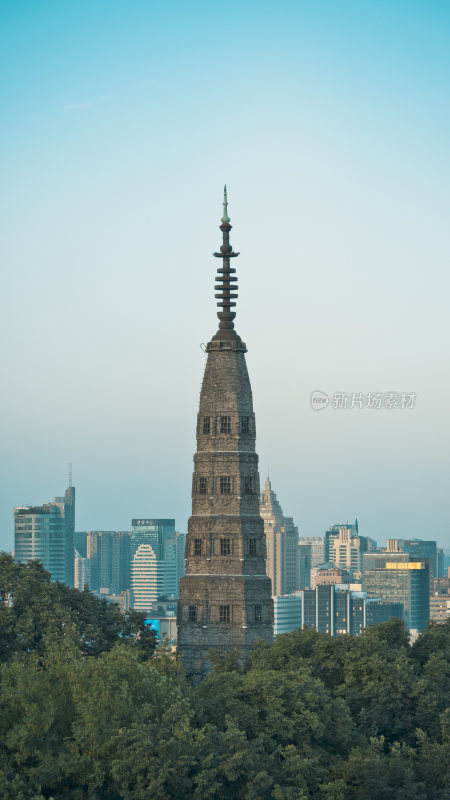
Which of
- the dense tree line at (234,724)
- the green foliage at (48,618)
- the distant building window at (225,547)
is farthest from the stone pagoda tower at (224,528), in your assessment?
the dense tree line at (234,724)

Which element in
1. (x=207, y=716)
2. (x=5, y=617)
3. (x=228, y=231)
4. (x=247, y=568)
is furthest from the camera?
(x=228, y=231)

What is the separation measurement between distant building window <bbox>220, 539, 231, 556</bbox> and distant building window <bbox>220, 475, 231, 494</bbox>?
3448 millimetres

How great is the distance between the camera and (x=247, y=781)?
70.2 metres

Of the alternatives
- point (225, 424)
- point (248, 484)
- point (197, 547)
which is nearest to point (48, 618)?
point (197, 547)

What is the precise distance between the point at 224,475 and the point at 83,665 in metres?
37.6

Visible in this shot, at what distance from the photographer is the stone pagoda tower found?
Answer: 112 metres

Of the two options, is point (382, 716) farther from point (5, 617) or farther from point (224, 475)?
point (224, 475)

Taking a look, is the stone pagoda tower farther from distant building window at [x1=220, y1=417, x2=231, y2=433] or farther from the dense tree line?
the dense tree line

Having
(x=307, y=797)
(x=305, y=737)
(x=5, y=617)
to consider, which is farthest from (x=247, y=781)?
(x=5, y=617)

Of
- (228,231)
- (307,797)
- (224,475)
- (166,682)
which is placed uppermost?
(228,231)

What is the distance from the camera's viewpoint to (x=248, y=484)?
114 meters

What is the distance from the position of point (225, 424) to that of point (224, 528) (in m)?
7.33

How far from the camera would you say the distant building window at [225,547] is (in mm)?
112875

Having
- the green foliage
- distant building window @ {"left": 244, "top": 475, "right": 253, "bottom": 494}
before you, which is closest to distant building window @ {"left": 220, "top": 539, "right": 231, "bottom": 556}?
distant building window @ {"left": 244, "top": 475, "right": 253, "bottom": 494}
